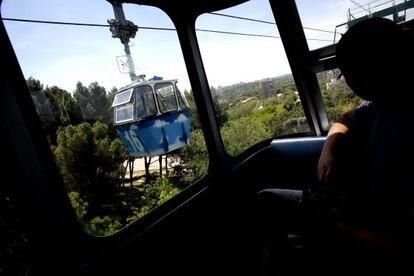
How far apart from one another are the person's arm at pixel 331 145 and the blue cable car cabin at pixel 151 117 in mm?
4117

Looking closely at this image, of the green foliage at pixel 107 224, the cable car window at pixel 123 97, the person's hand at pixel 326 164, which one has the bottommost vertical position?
the green foliage at pixel 107 224

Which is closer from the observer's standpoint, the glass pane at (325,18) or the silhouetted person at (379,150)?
the silhouetted person at (379,150)

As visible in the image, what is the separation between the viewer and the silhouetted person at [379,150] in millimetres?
707

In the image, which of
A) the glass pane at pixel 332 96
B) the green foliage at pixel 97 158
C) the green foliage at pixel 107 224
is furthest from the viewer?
the green foliage at pixel 97 158

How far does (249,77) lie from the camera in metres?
3.79

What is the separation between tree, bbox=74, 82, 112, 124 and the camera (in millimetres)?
2814

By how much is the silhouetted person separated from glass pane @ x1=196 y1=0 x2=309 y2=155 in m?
1.87

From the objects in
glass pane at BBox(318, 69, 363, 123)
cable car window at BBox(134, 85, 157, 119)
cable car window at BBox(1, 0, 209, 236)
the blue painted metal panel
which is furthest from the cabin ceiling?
cable car window at BBox(134, 85, 157, 119)

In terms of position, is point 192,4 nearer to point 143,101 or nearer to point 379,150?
point 379,150

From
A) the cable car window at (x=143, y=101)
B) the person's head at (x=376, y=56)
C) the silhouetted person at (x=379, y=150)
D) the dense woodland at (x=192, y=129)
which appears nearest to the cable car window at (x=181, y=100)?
the cable car window at (x=143, y=101)

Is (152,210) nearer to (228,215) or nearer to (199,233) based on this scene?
(199,233)

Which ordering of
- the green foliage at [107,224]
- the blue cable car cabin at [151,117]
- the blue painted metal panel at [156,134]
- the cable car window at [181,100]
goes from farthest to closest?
the cable car window at [181,100] → the blue cable car cabin at [151,117] → the blue painted metal panel at [156,134] → the green foliage at [107,224]

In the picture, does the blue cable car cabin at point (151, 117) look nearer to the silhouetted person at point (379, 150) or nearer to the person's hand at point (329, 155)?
the person's hand at point (329, 155)

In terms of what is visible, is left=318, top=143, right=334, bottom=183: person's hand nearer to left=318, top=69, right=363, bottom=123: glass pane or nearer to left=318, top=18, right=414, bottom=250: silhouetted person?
left=318, top=18, right=414, bottom=250: silhouetted person
